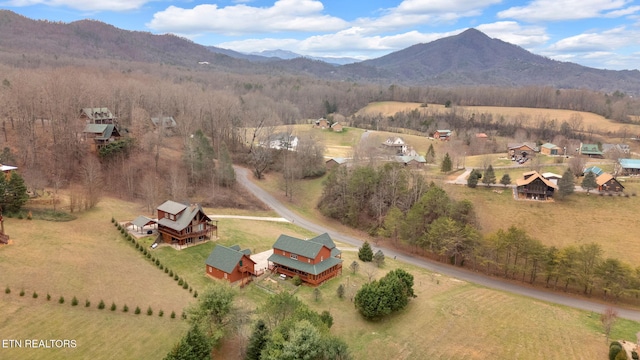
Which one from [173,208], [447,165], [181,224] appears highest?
[447,165]

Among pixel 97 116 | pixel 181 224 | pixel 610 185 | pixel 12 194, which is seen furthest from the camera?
pixel 97 116

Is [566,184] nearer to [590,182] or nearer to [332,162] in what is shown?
[590,182]

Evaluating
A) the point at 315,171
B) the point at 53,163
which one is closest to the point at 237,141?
the point at 315,171

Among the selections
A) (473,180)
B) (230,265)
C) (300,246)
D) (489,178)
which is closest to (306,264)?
(300,246)

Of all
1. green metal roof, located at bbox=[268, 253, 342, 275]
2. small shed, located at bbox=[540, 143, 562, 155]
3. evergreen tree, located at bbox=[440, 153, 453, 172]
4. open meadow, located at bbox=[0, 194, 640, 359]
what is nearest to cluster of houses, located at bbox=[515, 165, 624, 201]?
evergreen tree, located at bbox=[440, 153, 453, 172]

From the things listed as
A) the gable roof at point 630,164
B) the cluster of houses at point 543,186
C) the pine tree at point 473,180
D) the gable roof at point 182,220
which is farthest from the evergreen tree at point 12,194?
the gable roof at point 630,164

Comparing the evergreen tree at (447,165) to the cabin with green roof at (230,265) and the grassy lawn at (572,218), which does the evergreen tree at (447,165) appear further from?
the cabin with green roof at (230,265)

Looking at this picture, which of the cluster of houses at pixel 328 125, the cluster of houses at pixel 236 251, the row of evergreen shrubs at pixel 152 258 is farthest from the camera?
the cluster of houses at pixel 328 125
